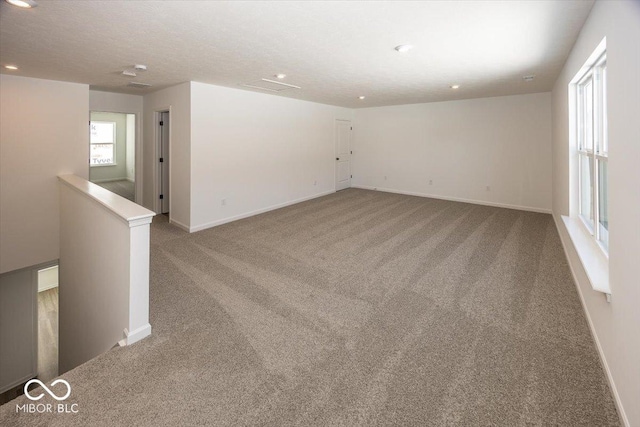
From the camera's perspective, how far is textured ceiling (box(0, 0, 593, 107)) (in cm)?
234

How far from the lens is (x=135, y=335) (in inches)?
91.0

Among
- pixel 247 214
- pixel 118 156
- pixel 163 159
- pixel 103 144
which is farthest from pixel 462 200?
pixel 103 144

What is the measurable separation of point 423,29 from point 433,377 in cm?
270

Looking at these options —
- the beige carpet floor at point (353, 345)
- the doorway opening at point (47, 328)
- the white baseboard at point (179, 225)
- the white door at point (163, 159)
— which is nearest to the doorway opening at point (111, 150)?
the doorway opening at point (47, 328)

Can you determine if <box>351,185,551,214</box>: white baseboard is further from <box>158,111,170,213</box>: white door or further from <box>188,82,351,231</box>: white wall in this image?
<box>158,111,170,213</box>: white door

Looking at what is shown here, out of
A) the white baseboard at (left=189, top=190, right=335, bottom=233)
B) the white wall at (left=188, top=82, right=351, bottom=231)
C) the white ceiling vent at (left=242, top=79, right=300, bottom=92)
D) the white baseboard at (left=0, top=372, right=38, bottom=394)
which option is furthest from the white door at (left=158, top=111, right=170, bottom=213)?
the white baseboard at (left=0, top=372, right=38, bottom=394)

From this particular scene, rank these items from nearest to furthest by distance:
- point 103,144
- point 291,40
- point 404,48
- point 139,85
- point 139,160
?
1. point 291,40
2. point 404,48
3. point 139,85
4. point 139,160
5. point 103,144

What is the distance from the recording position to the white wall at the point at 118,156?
409 inches

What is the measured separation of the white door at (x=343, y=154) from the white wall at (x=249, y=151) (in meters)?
0.79

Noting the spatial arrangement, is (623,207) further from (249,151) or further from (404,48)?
(249,151)

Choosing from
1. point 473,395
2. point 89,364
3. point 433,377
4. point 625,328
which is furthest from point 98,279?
point 625,328

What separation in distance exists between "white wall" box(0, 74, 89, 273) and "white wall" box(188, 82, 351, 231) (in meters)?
2.03

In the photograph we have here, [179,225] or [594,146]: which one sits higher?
[594,146]

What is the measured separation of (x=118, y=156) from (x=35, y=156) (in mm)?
6704
